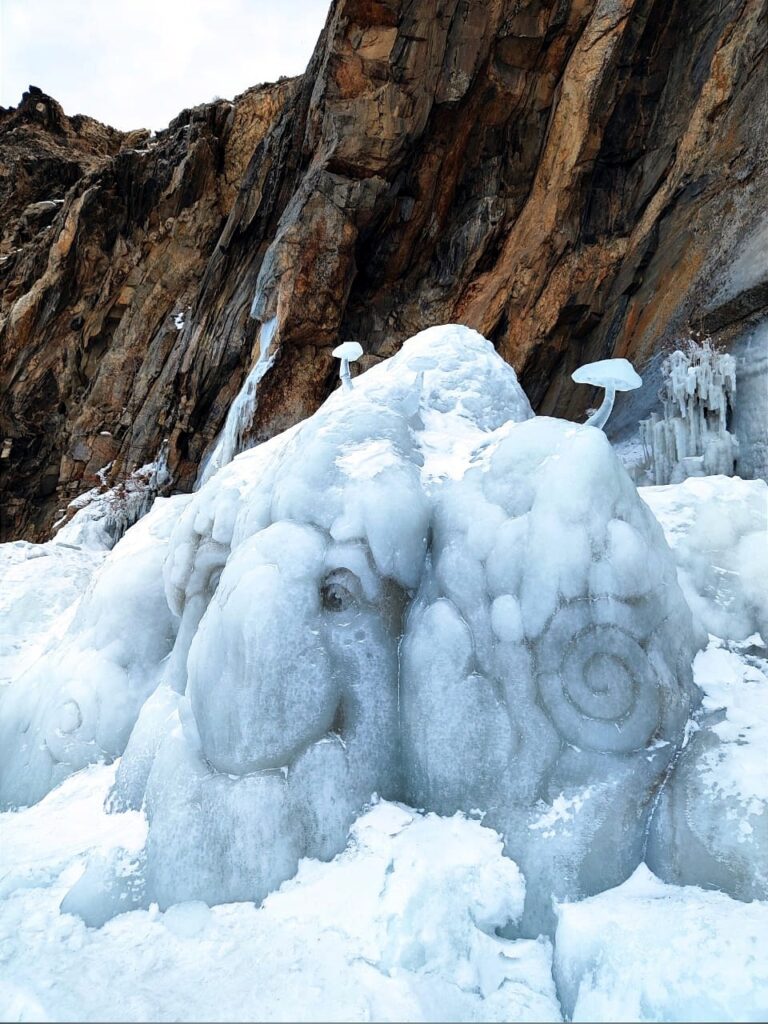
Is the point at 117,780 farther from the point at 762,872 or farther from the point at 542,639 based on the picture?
the point at 762,872

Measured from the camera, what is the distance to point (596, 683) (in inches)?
99.5

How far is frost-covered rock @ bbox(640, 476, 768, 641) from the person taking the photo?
3.08 meters

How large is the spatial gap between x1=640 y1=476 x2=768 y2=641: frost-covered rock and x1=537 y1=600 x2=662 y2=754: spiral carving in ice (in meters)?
0.73

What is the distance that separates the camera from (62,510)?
12773 millimetres

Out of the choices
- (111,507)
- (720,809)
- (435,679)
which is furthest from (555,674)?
(111,507)

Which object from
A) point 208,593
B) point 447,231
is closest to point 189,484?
point 447,231

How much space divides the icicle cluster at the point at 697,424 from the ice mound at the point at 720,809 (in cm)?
506

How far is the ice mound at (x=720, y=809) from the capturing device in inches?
87.3

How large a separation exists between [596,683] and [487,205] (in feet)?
33.4

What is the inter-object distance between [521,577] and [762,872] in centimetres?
129

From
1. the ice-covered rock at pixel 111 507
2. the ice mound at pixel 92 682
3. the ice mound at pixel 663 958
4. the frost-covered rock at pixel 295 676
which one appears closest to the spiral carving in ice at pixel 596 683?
the ice mound at pixel 663 958

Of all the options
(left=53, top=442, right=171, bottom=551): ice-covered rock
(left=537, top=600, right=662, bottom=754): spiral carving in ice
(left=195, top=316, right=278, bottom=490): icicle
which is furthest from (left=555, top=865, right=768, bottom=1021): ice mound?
(left=195, top=316, right=278, bottom=490): icicle

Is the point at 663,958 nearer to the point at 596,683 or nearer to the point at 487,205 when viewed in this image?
the point at 596,683

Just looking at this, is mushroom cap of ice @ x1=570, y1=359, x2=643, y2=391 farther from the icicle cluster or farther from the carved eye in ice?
the icicle cluster
